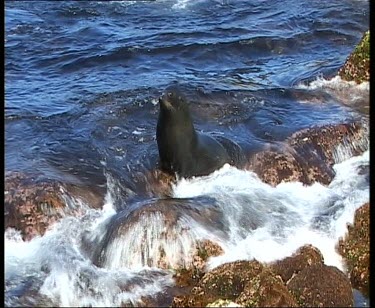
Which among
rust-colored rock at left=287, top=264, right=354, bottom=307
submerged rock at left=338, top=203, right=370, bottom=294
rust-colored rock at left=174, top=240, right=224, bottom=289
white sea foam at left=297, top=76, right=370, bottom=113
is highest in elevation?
white sea foam at left=297, top=76, right=370, bottom=113

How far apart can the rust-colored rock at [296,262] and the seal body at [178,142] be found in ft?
8.10

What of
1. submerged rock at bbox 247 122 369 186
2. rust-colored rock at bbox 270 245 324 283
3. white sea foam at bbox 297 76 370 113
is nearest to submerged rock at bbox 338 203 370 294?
rust-colored rock at bbox 270 245 324 283

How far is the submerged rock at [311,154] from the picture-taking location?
1115cm

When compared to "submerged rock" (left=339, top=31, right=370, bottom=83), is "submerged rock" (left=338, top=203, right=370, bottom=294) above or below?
below

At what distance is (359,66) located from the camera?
578 inches

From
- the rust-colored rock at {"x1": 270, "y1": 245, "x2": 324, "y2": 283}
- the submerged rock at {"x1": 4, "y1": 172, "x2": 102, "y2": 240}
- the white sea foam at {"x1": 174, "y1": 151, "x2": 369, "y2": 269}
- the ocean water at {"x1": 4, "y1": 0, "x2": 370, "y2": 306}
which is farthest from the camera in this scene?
the submerged rock at {"x1": 4, "y1": 172, "x2": 102, "y2": 240}

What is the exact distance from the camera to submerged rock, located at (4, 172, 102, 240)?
9.52m

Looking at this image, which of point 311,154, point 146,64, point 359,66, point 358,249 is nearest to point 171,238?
point 358,249

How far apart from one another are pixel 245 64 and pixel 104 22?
17.3 feet

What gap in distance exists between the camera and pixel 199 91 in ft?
46.0

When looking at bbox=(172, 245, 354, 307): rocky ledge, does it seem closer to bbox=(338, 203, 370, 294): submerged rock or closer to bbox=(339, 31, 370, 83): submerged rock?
bbox=(338, 203, 370, 294): submerged rock

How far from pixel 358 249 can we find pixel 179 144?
9.94ft

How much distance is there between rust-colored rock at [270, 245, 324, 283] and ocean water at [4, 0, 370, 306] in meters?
0.37

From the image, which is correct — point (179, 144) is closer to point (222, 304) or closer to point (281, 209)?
point (281, 209)
